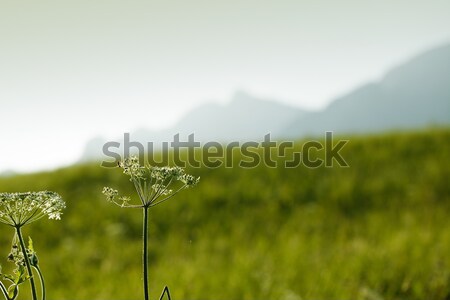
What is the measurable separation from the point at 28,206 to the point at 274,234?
698 cm

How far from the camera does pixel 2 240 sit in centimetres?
866

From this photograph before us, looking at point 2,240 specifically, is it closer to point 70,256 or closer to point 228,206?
point 70,256

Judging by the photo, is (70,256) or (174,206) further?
(174,206)

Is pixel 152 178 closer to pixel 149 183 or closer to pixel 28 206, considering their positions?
pixel 149 183

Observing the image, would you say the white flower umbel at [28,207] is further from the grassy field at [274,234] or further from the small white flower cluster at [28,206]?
the grassy field at [274,234]

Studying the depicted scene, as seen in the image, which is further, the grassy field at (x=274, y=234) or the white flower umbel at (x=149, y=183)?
the grassy field at (x=274, y=234)

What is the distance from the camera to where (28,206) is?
0.81 meters

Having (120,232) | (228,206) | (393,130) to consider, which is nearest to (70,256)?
(120,232)

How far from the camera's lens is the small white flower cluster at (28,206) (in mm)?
738

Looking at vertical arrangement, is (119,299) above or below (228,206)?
below

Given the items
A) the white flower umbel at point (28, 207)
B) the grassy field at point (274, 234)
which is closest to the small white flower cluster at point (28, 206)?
the white flower umbel at point (28, 207)

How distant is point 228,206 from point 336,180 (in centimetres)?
230

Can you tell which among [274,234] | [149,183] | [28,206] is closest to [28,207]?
[28,206]

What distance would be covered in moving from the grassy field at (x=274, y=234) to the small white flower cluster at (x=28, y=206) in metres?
4.30
